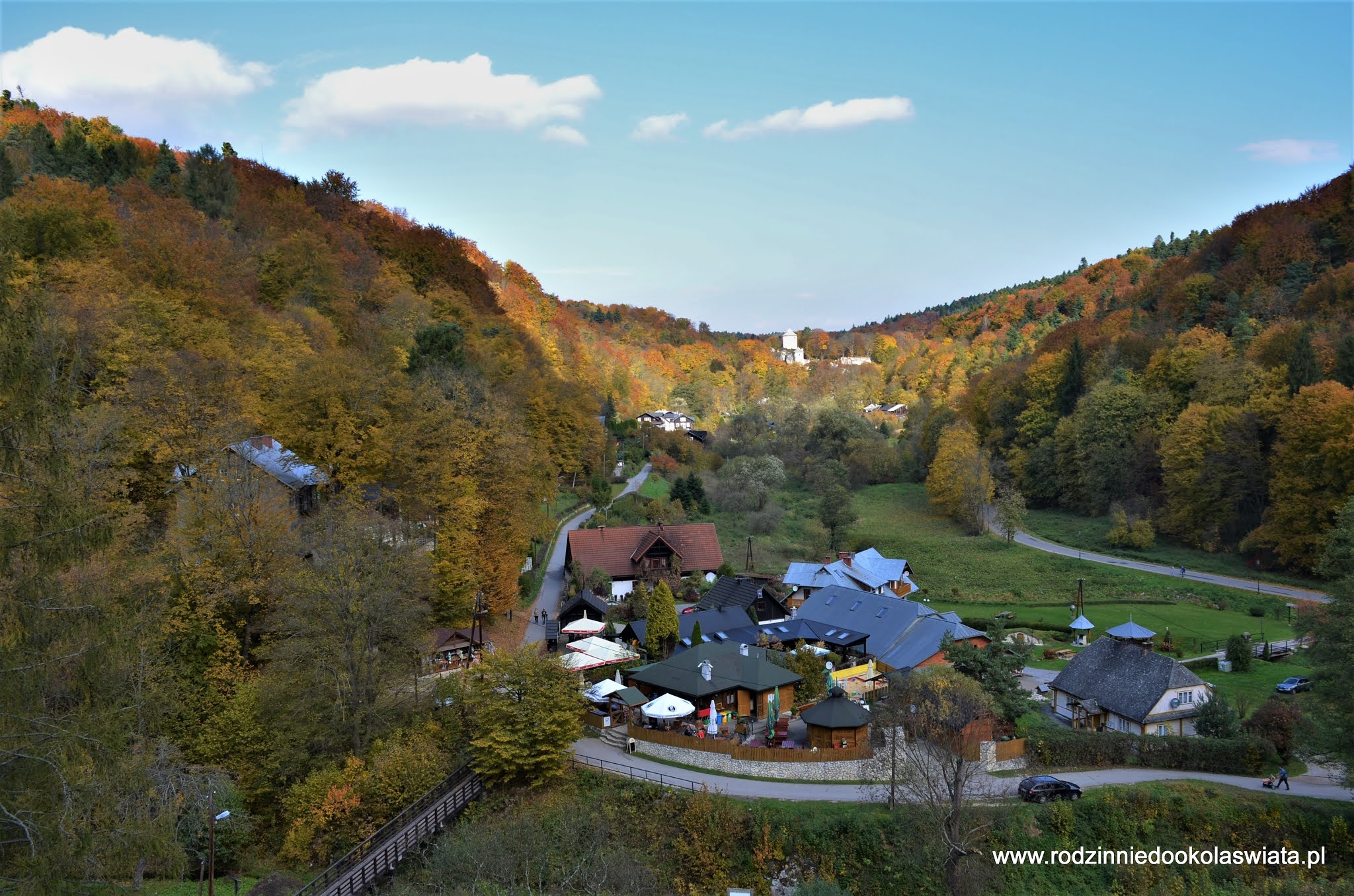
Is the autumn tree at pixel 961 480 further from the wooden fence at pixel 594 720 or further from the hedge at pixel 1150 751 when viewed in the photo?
the wooden fence at pixel 594 720

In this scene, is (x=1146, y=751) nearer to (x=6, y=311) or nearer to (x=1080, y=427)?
(x=6, y=311)

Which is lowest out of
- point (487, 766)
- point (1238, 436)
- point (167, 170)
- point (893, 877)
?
point (893, 877)

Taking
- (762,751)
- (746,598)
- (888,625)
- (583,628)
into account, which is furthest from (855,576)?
(762,751)

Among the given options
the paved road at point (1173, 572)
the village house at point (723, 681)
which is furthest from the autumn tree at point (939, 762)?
the paved road at point (1173, 572)

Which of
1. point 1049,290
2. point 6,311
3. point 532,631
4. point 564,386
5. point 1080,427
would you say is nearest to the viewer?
point 6,311

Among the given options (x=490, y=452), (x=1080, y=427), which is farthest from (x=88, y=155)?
(x=1080, y=427)
